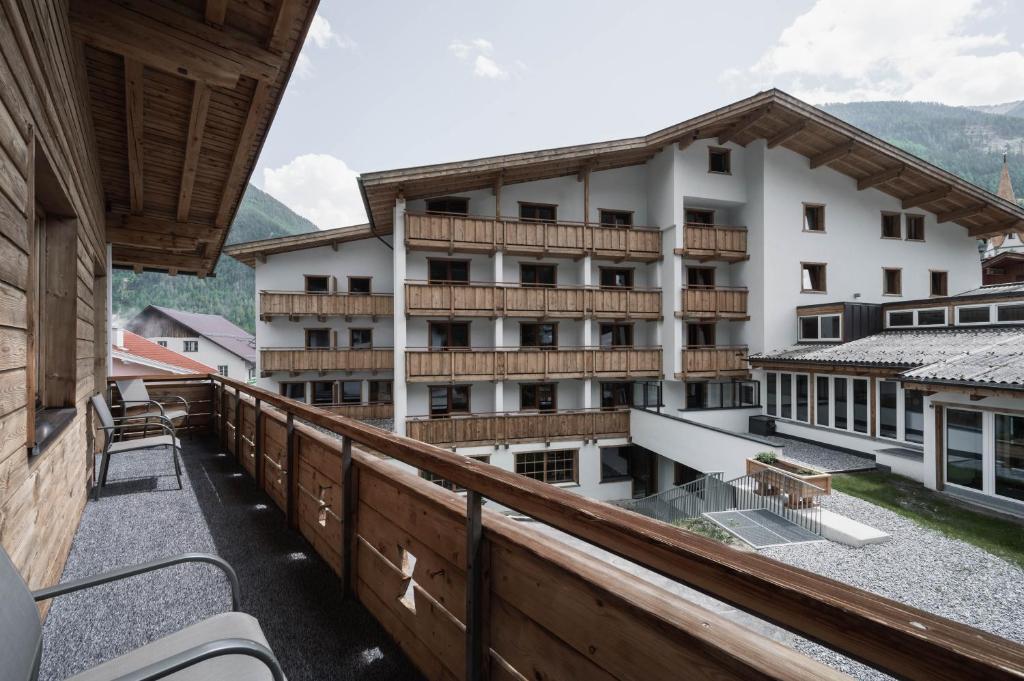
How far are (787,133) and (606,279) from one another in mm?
7531

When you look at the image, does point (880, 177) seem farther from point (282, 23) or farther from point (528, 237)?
point (282, 23)

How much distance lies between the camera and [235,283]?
70.2 metres


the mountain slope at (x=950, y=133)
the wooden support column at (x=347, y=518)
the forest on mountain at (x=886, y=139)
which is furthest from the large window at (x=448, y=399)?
the mountain slope at (x=950, y=133)

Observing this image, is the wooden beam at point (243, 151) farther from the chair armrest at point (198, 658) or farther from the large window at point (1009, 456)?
the large window at point (1009, 456)

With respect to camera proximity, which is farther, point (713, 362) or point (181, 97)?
point (713, 362)

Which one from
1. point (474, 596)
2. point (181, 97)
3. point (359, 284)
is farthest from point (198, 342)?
point (474, 596)

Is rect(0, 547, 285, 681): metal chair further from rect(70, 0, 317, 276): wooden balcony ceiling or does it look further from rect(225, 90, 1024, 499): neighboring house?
rect(225, 90, 1024, 499): neighboring house

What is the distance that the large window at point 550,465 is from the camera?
49.2ft

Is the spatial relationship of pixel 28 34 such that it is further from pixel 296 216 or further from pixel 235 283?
pixel 296 216

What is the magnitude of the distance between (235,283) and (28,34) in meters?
79.4

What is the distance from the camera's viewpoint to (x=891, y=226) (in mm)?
17672

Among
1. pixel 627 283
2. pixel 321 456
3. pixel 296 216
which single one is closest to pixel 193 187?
pixel 321 456

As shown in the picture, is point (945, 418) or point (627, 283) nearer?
point (945, 418)

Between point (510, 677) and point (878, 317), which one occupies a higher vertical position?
point (878, 317)
